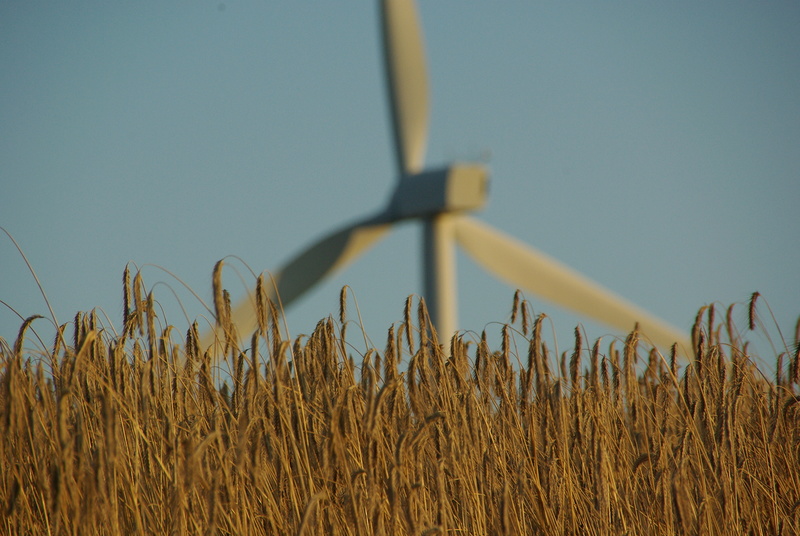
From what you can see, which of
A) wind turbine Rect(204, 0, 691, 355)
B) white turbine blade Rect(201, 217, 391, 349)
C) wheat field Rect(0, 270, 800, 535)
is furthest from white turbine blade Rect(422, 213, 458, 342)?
wheat field Rect(0, 270, 800, 535)

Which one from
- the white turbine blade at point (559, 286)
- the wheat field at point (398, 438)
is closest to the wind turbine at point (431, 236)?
the white turbine blade at point (559, 286)

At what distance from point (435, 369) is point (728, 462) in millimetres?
1212

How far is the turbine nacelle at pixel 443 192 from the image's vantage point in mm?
14281

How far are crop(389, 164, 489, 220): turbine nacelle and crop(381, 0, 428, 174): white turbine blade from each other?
2.10 ft

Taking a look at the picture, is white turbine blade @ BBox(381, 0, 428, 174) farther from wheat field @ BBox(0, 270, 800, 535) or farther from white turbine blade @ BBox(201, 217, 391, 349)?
wheat field @ BBox(0, 270, 800, 535)

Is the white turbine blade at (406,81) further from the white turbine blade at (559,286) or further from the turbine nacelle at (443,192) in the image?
the white turbine blade at (559,286)

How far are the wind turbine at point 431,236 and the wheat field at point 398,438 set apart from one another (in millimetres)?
8879

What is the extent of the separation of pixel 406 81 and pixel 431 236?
2.90 m

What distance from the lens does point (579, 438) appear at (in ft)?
10.4

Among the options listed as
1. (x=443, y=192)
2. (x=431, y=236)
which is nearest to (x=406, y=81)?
(x=443, y=192)

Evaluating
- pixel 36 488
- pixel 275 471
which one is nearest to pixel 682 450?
pixel 275 471

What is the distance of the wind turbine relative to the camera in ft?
44.4

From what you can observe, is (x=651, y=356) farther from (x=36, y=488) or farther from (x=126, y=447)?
(x=36, y=488)

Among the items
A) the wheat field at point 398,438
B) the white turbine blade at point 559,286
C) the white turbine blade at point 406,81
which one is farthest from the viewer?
the white turbine blade at point 406,81
